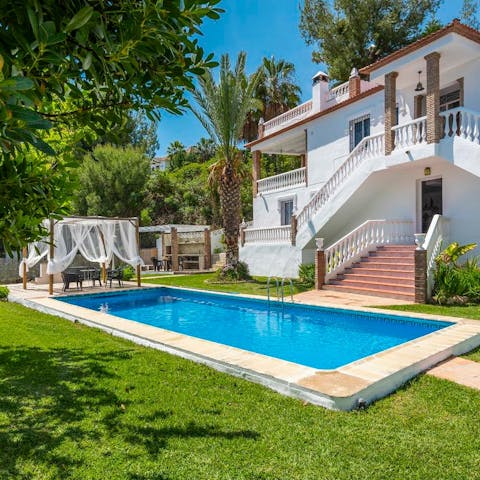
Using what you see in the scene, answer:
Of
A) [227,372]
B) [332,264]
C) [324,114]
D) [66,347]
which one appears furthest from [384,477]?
[324,114]

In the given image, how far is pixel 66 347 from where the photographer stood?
24.1 ft

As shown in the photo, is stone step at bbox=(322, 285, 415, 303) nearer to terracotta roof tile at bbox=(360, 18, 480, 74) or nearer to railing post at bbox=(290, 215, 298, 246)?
railing post at bbox=(290, 215, 298, 246)

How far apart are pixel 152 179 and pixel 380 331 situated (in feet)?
99.1

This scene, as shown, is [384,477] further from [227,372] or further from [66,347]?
[66,347]

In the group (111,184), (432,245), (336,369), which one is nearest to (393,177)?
(432,245)

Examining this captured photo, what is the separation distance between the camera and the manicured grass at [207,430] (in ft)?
10.9

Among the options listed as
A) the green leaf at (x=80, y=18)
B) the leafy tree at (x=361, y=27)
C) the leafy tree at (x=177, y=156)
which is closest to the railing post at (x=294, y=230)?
the green leaf at (x=80, y=18)

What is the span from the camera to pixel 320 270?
14.8m

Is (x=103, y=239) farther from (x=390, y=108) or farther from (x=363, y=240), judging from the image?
(x=390, y=108)

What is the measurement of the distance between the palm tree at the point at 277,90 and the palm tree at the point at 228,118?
16.9 m

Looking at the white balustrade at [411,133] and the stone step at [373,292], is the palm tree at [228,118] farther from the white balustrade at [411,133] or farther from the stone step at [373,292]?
the white balustrade at [411,133]

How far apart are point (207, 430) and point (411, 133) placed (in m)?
13.5

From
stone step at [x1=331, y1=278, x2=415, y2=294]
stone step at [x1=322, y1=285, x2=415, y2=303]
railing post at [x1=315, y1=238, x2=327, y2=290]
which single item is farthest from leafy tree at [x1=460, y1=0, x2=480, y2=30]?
stone step at [x1=322, y1=285, x2=415, y2=303]

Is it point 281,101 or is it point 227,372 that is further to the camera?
point 281,101
